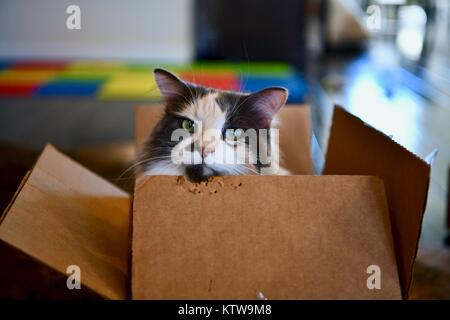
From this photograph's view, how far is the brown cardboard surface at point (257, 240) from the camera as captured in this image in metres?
0.59

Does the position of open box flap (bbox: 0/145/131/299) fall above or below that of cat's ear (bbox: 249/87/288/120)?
below

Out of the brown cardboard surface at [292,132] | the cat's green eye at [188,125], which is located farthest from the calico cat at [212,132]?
the brown cardboard surface at [292,132]

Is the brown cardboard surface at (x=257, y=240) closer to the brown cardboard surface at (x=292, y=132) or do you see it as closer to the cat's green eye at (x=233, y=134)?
the cat's green eye at (x=233, y=134)

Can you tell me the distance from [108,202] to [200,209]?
0.88 feet

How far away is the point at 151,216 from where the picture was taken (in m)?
0.60

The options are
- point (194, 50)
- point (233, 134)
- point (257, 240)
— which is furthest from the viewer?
point (194, 50)

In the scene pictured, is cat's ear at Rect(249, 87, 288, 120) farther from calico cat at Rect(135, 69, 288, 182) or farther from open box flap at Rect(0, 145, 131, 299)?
open box flap at Rect(0, 145, 131, 299)

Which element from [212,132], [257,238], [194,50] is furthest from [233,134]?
[194,50]

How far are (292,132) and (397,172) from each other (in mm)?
279

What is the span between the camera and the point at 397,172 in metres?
0.64

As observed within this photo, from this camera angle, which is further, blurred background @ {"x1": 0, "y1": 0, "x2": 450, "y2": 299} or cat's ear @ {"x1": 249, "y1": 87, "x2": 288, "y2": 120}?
blurred background @ {"x1": 0, "y1": 0, "x2": 450, "y2": 299}

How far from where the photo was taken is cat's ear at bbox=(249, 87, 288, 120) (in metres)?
0.70

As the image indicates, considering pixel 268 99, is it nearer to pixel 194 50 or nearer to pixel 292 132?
pixel 292 132

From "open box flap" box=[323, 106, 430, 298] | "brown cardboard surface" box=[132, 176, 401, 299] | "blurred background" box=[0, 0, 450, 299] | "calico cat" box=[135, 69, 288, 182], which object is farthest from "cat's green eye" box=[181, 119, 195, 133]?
"blurred background" box=[0, 0, 450, 299]
